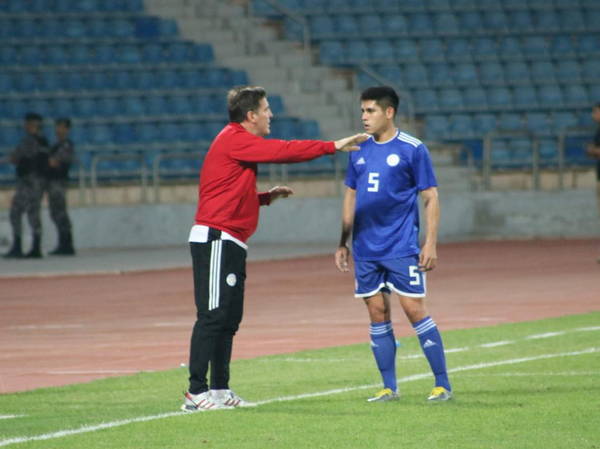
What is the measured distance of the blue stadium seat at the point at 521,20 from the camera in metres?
30.9

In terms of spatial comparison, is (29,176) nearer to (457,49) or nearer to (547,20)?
(457,49)

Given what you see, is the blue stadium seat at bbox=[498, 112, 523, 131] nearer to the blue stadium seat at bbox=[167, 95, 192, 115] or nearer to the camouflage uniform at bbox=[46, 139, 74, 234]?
the blue stadium seat at bbox=[167, 95, 192, 115]

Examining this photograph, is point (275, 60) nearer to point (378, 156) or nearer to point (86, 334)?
point (86, 334)

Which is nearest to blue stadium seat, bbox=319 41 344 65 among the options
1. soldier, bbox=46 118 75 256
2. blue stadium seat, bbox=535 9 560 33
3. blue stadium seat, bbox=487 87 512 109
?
blue stadium seat, bbox=487 87 512 109

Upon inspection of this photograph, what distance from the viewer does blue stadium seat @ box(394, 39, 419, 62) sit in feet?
97.6

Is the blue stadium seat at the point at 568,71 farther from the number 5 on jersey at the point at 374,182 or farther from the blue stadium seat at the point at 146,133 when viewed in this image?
the number 5 on jersey at the point at 374,182

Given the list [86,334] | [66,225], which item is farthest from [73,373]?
[66,225]

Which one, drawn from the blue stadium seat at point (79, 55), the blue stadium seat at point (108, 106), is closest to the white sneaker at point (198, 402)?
the blue stadium seat at point (108, 106)

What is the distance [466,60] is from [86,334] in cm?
1841

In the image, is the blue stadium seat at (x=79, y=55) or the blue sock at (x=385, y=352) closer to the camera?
the blue sock at (x=385, y=352)

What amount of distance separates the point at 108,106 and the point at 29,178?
4961 millimetres

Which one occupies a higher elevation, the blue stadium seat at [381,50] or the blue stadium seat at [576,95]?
the blue stadium seat at [381,50]

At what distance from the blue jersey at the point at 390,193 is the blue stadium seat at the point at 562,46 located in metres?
23.1

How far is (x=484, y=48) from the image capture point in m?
30.3
